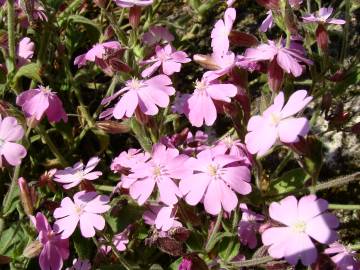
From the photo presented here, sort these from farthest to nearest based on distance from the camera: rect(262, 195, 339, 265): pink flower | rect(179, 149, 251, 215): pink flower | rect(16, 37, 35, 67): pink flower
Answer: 1. rect(16, 37, 35, 67): pink flower
2. rect(179, 149, 251, 215): pink flower
3. rect(262, 195, 339, 265): pink flower

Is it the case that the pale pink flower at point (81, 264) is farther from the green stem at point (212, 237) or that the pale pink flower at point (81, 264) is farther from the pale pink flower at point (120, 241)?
the green stem at point (212, 237)

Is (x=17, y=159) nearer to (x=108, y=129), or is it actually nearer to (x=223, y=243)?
(x=108, y=129)

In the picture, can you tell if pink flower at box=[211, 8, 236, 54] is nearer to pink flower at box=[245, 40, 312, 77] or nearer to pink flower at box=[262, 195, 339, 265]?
pink flower at box=[245, 40, 312, 77]

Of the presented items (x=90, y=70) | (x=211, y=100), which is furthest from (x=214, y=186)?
(x=90, y=70)

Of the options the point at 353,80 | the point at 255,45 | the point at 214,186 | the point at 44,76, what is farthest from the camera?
the point at 44,76

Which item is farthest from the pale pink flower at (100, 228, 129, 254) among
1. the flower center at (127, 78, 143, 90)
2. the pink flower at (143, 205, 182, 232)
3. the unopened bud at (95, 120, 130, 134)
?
the flower center at (127, 78, 143, 90)

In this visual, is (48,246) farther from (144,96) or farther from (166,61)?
(166,61)

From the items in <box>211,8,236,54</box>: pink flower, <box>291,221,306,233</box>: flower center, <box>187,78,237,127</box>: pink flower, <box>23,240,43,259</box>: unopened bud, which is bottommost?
<box>23,240,43,259</box>: unopened bud
